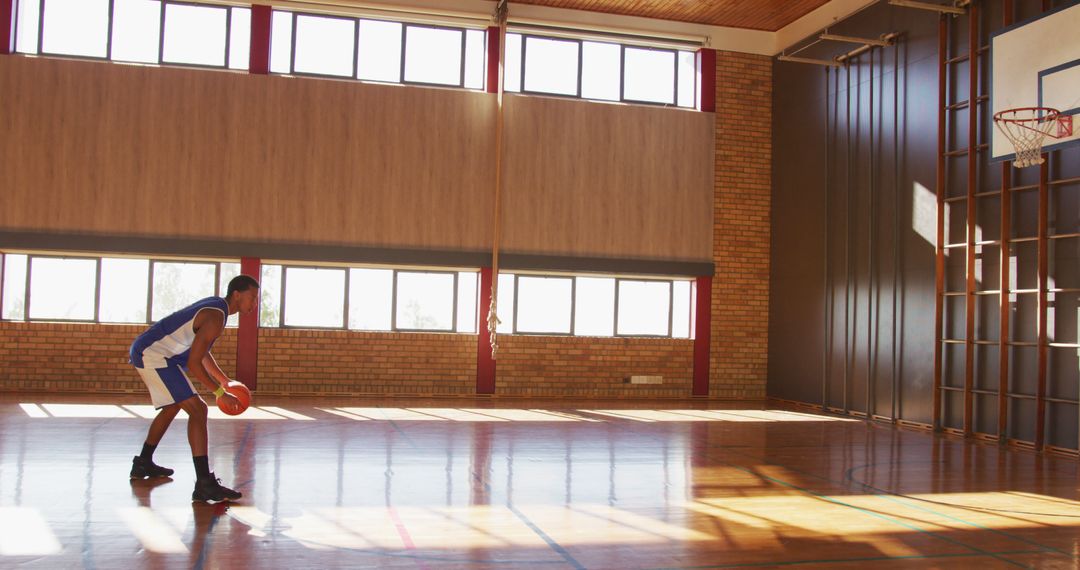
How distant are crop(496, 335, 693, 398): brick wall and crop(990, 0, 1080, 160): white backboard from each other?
5.71 m

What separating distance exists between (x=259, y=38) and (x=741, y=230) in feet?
24.8

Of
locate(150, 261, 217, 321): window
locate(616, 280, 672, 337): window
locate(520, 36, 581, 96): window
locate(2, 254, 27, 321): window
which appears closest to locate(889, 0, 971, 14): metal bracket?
locate(520, 36, 581, 96): window

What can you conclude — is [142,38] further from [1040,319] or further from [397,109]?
[1040,319]

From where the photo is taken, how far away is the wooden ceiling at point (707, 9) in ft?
42.1

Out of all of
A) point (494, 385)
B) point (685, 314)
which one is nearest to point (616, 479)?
point (494, 385)

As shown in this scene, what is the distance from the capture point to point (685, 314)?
45.3 feet

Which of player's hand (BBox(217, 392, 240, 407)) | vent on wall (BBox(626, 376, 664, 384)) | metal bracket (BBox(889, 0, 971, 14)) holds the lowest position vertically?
vent on wall (BBox(626, 376, 664, 384))

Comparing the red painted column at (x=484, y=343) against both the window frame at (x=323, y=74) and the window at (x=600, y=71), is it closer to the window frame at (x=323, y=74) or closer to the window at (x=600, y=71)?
the window at (x=600, y=71)

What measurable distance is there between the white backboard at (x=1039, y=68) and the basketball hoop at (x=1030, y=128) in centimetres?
6

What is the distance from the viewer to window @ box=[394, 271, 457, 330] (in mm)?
12734

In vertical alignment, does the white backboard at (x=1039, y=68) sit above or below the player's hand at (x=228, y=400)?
above

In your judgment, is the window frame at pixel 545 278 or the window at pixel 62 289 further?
the window frame at pixel 545 278

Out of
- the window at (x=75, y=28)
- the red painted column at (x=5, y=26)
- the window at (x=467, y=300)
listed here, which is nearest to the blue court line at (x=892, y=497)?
the window at (x=467, y=300)

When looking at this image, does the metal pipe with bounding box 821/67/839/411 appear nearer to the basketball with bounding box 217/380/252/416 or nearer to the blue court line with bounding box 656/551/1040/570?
the blue court line with bounding box 656/551/1040/570
